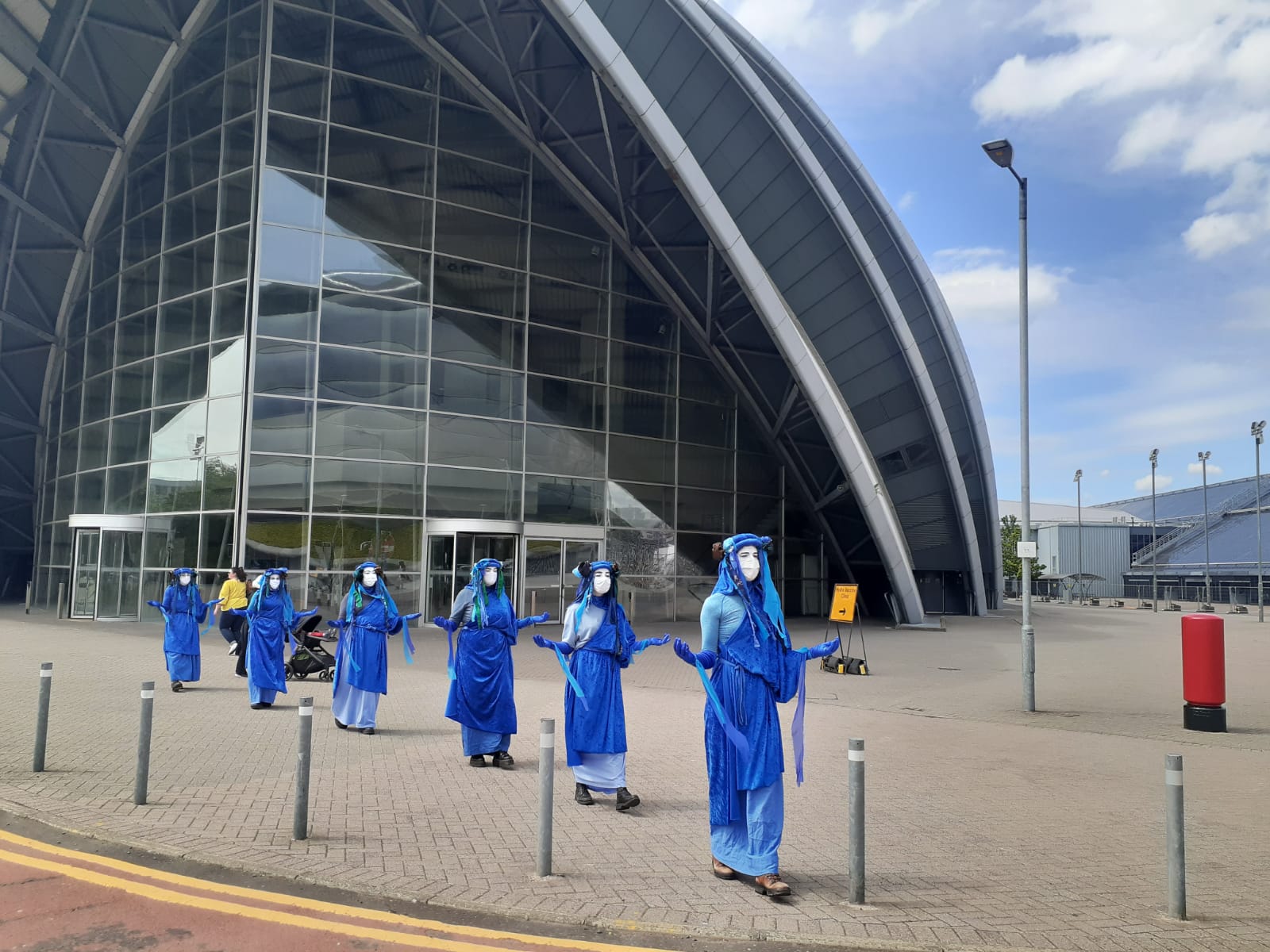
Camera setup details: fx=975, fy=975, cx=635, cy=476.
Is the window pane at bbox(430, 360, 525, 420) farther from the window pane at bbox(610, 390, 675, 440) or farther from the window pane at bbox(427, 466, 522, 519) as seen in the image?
the window pane at bbox(610, 390, 675, 440)

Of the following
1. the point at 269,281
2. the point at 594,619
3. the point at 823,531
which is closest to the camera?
the point at 594,619

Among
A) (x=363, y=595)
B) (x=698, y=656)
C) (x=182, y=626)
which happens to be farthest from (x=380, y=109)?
(x=698, y=656)

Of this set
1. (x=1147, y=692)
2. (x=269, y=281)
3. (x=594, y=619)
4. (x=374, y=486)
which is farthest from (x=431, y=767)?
(x=269, y=281)

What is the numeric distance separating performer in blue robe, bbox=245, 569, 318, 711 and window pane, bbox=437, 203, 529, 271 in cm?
1621

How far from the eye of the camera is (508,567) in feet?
88.0

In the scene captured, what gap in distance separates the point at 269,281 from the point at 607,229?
33.3ft

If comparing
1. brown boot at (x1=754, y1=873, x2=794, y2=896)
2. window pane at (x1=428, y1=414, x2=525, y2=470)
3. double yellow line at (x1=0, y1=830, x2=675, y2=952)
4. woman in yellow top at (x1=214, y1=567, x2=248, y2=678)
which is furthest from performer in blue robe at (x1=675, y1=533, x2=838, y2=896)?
window pane at (x1=428, y1=414, x2=525, y2=470)

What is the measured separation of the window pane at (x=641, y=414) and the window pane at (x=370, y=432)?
20.5 feet

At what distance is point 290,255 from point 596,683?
798 inches

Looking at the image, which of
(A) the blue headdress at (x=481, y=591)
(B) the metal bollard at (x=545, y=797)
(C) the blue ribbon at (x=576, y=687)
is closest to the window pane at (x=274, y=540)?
(A) the blue headdress at (x=481, y=591)

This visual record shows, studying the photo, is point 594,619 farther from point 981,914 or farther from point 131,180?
point 131,180

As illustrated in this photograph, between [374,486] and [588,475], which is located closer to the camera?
[374,486]

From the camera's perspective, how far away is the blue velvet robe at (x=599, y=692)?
766 centimetres

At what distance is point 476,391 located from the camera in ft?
88.3
